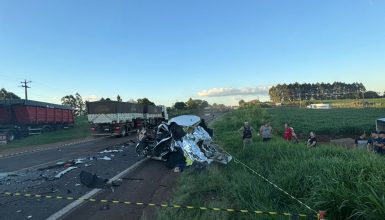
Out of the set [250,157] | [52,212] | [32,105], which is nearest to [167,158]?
[250,157]

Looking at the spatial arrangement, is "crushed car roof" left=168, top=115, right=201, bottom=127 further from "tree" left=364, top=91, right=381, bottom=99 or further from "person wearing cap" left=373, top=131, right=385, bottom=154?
"tree" left=364, top=91, right=381, bottom=99

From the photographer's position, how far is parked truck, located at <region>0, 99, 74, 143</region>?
27786 mm

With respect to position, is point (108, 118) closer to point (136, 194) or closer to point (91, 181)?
point (91, 181)

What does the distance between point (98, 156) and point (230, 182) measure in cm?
821

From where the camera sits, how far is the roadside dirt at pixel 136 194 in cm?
627

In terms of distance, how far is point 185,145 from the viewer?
Answer: 10414 mm

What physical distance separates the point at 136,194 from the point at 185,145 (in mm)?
2919

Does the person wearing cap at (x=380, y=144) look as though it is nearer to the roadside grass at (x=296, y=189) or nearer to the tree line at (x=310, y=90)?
the roadside grass at (x=296, y=189)

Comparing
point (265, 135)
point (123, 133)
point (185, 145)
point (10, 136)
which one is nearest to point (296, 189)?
point (185, 145)

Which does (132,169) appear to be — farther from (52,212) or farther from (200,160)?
(52,212)

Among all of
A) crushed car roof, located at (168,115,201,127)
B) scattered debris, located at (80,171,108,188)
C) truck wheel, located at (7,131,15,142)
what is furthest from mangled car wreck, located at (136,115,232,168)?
truck wheel, located at (7,131,15,142)

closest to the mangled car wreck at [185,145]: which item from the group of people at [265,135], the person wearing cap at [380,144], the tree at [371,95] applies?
the group of people at [265,135]

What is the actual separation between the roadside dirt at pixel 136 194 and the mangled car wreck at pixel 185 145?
0.59 m

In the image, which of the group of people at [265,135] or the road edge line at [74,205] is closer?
the road edge line at [74,205]
